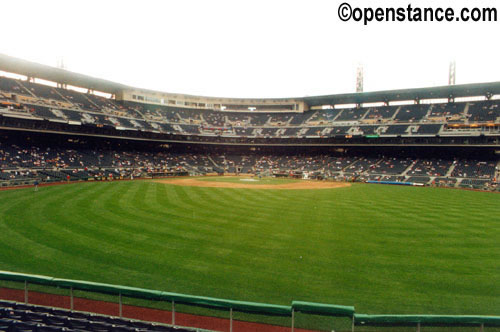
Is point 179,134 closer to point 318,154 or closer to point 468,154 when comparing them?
point 318,154

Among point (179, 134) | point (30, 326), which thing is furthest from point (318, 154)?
point (30, 326)

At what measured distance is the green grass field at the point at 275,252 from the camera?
8945 millimetres

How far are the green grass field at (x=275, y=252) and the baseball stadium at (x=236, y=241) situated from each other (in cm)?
8

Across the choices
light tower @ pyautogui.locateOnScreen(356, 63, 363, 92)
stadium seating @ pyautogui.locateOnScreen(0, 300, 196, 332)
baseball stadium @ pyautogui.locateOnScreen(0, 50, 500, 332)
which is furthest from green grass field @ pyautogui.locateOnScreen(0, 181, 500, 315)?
light tower @ pyautogui.locateOnScreen(356, 63, 363, 92)

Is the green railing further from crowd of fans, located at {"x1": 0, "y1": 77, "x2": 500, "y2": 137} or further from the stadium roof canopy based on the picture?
the stadium roof canopy

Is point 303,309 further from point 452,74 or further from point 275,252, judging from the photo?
point 452,74

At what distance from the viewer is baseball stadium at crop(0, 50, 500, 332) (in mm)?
6953

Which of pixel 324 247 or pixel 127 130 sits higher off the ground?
pixel 127 130

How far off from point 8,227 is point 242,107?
7400cm

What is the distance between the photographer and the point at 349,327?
7527 mm

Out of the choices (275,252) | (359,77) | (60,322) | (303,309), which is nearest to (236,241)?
(275,252)

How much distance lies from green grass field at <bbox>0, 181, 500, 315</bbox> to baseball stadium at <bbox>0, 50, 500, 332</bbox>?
0.08 m

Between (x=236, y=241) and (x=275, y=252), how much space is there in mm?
2224

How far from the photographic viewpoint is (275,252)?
491 inches
